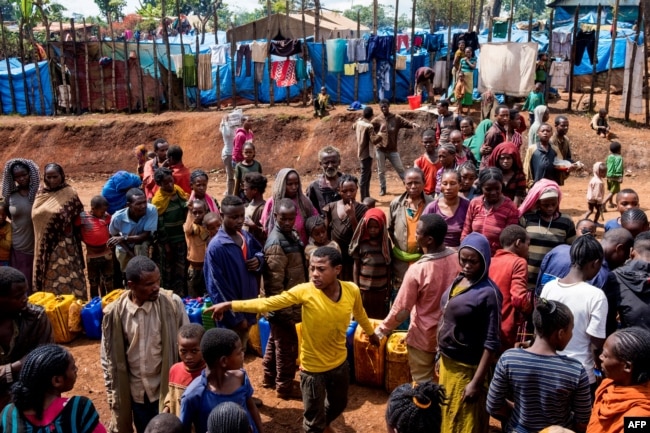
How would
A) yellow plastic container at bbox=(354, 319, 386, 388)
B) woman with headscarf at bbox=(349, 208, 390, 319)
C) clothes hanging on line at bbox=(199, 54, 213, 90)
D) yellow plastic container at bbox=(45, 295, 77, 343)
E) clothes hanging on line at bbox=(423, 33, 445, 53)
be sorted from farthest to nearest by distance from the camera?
clothes hanging on line at bbox=(423, 33, 445, 53) < clothes hanging on line at bbox=(199, 54, 213, 90) < yellow plastic container at bbox=(45, 295, 77, 343) < woman with headscarf at bbox=(349, 208, 390, 319) < yellow plastic container at bbox=(354, 319, 386, 388)

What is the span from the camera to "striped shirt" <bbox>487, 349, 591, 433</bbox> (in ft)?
10.1

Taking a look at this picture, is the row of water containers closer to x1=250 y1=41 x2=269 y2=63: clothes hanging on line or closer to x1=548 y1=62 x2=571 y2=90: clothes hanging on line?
x1=250 y1=41 x2=269 y2=63: clothes hanging on line

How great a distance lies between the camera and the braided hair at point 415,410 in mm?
2609

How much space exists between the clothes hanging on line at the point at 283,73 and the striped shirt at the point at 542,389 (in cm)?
1591

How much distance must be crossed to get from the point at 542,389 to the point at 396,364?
213 cm

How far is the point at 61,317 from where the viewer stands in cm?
622

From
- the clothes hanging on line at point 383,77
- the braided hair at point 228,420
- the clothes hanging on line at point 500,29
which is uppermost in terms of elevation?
the clothes hanging on line at point 500,29

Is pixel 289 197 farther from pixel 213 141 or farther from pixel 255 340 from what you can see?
→ pixel 213 141

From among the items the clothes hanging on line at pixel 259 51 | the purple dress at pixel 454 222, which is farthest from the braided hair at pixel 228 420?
the clothes hanging on line at pixel 259 51

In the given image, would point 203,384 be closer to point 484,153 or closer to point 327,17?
point 484,153

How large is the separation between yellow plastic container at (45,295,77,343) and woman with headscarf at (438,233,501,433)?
13.5ft

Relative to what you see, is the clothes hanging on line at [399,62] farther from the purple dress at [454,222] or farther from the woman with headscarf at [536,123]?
the purple dress at [454,222]

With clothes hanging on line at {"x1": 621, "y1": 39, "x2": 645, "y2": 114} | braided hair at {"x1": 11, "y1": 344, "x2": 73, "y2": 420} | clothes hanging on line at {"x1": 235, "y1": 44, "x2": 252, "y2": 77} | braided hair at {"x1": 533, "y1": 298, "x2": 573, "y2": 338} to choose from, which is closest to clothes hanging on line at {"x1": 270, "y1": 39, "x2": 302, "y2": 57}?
clothes hanging on line at {"x1": 235, "y1": 44, "x2": 252, "y2": 77}

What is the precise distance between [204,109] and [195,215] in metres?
13.4
